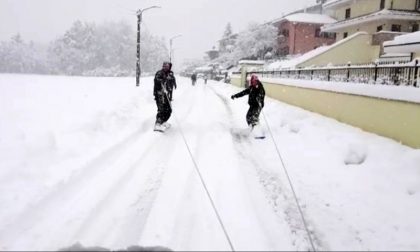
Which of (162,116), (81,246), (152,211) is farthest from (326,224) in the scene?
(162,116)

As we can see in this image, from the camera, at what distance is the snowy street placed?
465 cm

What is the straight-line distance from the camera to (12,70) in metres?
91.4

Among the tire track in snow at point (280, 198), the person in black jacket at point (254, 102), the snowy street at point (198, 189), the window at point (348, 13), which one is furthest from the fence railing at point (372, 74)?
the window at point (348, 13)

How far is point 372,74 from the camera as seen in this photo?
1135cm

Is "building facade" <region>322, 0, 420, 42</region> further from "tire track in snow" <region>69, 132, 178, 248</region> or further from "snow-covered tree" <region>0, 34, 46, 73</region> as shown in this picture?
"snow-covered tree" <region>0, 34, 46, 73</region>

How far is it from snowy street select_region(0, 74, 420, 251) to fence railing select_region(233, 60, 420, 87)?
1.53 metres

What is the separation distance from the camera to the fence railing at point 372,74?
9234mm

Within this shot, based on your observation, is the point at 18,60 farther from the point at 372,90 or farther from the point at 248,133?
the point at 372,90

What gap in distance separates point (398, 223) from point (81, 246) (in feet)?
14.0

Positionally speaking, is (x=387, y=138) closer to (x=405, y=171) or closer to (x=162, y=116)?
(x=405, y=171)

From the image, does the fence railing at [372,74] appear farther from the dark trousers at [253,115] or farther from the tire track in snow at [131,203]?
the tire track in snow at [131,203]

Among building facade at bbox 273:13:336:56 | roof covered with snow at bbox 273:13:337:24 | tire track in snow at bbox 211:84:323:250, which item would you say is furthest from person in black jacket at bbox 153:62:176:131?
roof covered with snow at bbox 273:13:337:24

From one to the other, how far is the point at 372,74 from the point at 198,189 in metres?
7.58

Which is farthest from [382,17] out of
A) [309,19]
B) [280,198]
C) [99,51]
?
[99,51]
